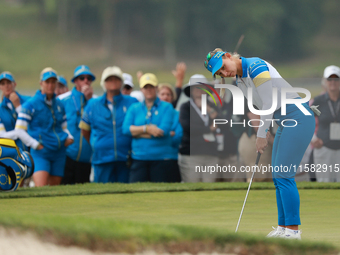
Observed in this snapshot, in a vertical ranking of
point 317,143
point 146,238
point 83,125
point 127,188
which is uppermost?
point 83,125

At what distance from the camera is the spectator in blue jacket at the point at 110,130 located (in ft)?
26.4

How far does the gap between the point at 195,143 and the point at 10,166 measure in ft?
9.03

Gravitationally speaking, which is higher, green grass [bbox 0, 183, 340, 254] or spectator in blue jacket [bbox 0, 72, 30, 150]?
spectator in blue jacket [bbox 0, 72, 30, 150]

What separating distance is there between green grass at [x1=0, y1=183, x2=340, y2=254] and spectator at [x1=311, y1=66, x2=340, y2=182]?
1.24m

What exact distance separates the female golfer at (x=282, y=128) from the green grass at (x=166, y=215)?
207 mm

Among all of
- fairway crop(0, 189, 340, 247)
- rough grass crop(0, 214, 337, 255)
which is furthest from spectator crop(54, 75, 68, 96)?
rough grass crop(0, 214, 337, 255)

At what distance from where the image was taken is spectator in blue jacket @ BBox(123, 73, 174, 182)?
787 centimetres

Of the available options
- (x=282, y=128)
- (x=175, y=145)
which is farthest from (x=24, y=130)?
(x=282, y=128)

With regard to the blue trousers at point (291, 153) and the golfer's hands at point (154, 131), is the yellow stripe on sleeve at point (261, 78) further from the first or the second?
the golfer's hands at point (154, 131)

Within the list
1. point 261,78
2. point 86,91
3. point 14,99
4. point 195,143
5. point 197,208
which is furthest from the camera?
point 86,91

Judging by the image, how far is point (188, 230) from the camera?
10.0 feet

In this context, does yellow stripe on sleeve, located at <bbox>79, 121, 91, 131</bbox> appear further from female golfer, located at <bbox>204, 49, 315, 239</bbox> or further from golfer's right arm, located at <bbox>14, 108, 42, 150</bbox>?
female golfer, located at <bbox>204, 49, 315, 239</bbox>

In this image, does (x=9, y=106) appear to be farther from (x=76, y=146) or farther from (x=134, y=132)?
(x=134, y=132)

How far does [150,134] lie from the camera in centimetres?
790
